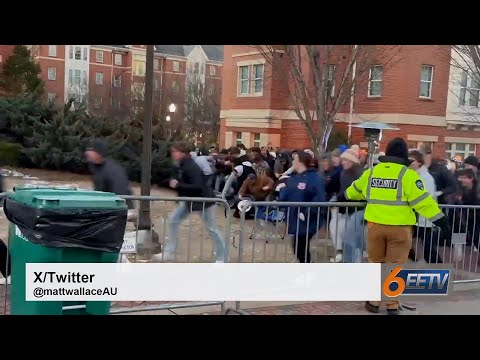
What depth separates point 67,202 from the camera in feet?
13.9

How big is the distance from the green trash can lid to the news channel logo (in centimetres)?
285

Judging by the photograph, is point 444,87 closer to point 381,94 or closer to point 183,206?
point 381,94

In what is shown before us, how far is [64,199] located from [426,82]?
25749 mm

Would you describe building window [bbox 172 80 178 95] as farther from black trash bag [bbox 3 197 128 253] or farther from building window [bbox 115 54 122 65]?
black trash bag [bbox 3 197 128 253]

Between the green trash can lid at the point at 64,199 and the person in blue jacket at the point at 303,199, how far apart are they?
2451 mm

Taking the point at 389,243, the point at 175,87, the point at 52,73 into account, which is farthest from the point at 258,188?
the point at 52,73

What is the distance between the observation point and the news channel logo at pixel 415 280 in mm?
5797

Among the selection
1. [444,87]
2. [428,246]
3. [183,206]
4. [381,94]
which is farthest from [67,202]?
[444,87]

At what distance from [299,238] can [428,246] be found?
1865 mm

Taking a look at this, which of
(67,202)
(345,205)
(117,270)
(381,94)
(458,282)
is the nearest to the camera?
(67,202)

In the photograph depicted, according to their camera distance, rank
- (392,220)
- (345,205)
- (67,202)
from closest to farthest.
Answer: (67,202), (392,220), (345,205)

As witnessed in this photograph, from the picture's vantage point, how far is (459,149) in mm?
29281

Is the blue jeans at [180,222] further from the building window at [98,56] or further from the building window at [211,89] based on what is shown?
the building window at [98,56]

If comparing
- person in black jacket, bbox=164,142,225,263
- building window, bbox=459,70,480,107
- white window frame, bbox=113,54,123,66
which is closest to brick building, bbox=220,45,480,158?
building window, bbox=459,70,480,107
